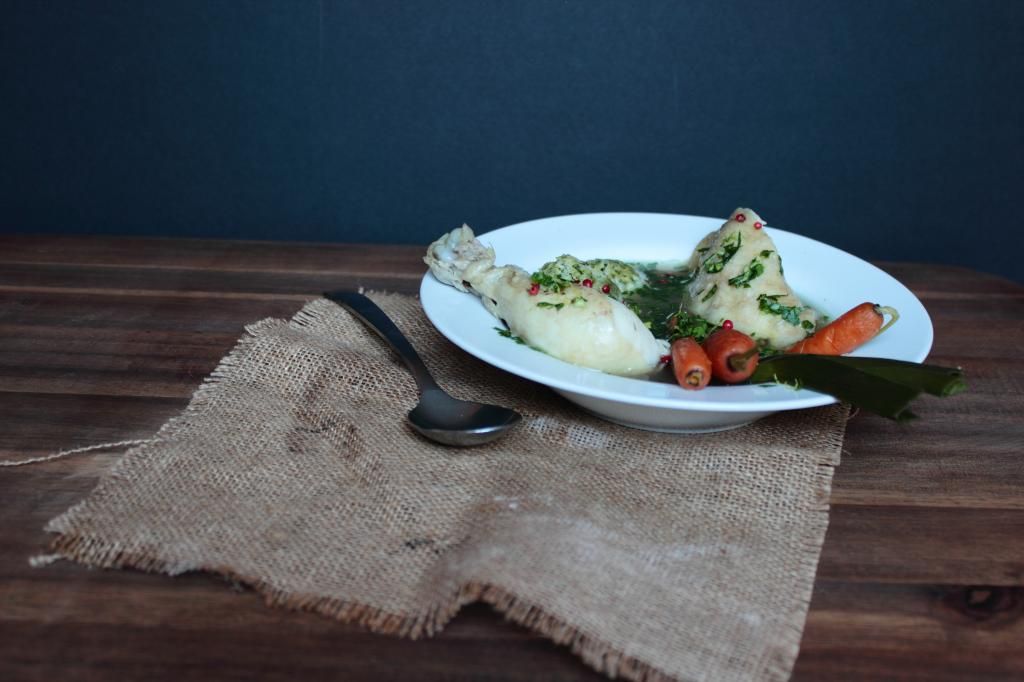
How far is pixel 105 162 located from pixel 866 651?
2816 millimetres

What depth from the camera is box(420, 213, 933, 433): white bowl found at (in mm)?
1414

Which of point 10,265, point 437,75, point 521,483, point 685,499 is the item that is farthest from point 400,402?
point 437,75

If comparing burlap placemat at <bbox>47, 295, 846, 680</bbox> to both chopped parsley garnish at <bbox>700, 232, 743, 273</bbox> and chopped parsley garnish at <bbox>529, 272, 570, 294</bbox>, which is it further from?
chopped parsley garnish at <bbox>700, 232, 743, 273</bbox>

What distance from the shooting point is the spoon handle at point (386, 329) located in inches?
66.0

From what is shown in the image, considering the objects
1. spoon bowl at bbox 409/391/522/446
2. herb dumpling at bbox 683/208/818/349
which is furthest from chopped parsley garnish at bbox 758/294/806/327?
spoon bowl at bbox 409/391/522/446

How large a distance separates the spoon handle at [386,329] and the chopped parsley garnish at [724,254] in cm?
63

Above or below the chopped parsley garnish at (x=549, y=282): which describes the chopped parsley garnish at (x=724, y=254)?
below

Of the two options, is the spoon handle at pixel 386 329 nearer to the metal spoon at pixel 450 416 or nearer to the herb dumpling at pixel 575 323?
the metal spoon at pixel 450 416

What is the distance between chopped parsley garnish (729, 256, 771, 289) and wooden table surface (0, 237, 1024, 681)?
347mm

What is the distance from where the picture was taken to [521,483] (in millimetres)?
1413

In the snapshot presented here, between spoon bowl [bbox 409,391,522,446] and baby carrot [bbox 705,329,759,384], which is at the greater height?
baby carrot [bbox 705,329,759,384]

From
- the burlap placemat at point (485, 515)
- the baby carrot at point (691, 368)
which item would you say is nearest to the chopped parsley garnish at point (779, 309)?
the burlap placemat at point (485, 515)

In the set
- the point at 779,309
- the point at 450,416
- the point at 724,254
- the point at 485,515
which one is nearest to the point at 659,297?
the point at 724,254

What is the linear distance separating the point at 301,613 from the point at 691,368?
0.69m
